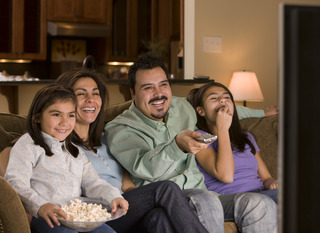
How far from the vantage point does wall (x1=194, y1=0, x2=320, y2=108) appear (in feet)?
15.6

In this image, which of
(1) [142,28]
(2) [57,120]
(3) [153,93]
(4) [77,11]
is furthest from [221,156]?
(1) [142,28]

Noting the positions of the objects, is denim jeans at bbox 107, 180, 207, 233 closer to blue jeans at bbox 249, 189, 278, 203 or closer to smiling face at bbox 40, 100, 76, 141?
smiling face at bbox 40, 100, 76, 141

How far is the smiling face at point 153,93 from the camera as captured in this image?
216 cm

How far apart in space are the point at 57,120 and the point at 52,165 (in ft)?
0.54

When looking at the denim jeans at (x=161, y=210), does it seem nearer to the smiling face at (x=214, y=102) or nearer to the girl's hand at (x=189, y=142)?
the girl's hand at (x=189, y=142)

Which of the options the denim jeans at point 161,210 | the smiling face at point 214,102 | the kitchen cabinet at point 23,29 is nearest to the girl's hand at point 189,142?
the denim jeans at point 161,210

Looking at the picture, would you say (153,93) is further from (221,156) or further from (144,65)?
(221,156)

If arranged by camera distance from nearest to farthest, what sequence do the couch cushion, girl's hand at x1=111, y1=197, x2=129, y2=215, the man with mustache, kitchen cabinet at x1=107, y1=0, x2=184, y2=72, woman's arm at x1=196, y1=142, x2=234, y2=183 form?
girl's hand at x1=111, y1=197, x2=129, y2=215 < the man with mustache < woman's arm at x1=196, y1=142, x2=234, y2=183 < the couch cushion < kitchen cabinet at x1=107, y1=0, x2=184, y2=72

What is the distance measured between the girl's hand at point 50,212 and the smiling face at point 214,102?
1036 millimetres

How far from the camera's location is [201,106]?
2389 millimetres

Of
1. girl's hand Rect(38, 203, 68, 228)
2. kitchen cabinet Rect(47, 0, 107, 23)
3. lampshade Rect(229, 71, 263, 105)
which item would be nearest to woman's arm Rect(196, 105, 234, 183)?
girl's hand Rect(38, 203, 68, 228)

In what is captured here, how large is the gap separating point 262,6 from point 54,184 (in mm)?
3780
